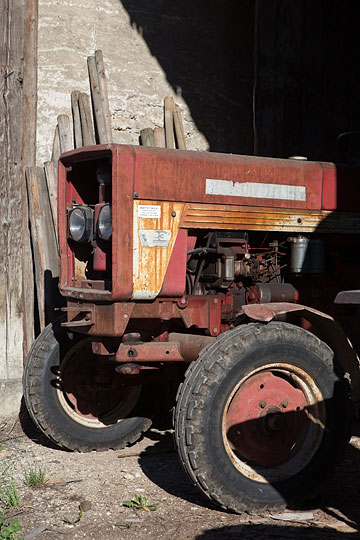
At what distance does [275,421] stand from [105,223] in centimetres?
146

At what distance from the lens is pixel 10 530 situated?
3691 millimetres

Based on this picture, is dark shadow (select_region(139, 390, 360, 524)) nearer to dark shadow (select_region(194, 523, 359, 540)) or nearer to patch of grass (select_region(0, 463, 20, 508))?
dark shadow (select_region(194, 523, 359, 540))

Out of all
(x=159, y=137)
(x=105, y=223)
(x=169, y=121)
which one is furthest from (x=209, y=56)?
(x=105, y=223)

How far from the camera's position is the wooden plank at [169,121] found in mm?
6926

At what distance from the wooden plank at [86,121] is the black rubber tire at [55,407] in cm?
183

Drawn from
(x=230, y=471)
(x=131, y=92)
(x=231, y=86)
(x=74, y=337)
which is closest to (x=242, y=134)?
(x=231, y=86)

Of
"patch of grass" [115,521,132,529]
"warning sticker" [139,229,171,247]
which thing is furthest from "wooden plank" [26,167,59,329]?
"patch of grass" [115,521,132,529]

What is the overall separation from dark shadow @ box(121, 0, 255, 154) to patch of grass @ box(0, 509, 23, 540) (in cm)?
426

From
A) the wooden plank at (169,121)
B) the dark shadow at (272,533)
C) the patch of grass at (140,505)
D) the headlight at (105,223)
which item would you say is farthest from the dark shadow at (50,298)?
the dark shadow at (272,533)

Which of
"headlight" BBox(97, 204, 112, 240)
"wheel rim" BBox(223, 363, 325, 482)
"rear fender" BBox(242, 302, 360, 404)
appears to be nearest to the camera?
"wheel rim" BBox(223, 363, 325, 482)

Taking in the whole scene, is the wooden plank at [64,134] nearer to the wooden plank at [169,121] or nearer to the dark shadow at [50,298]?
the wooden plank at [169,121]

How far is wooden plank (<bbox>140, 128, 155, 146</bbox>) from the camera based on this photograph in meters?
6.80

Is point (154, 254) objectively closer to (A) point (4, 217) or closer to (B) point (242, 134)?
(A) point (4, 217)

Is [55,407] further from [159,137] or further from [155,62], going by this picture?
[155,62]
